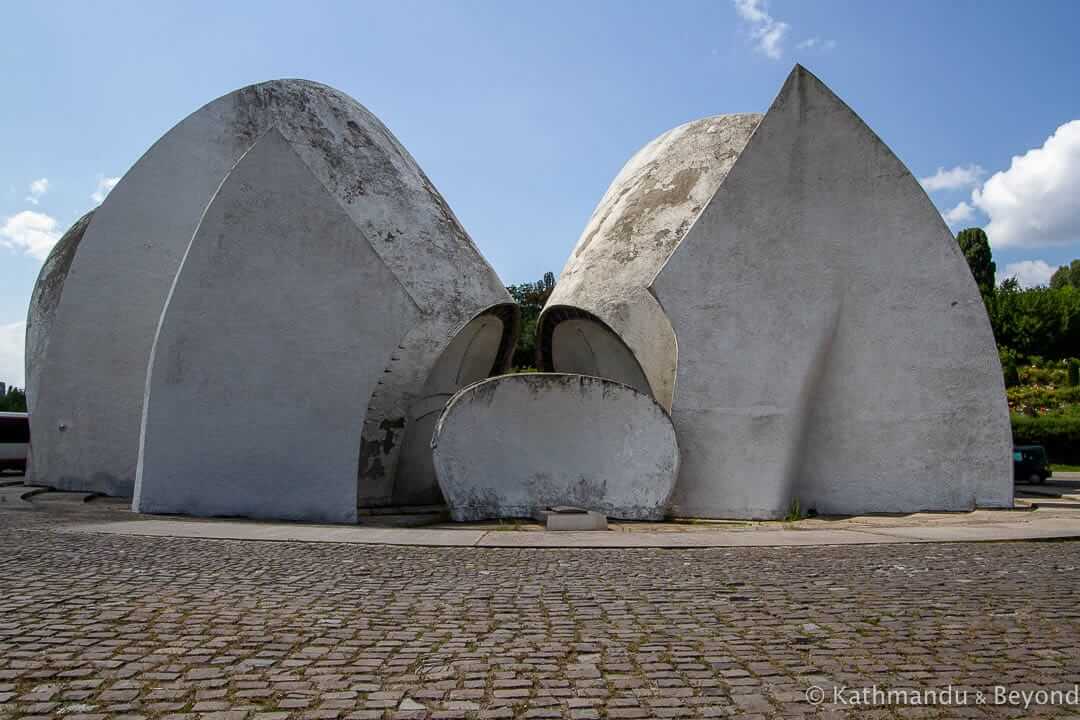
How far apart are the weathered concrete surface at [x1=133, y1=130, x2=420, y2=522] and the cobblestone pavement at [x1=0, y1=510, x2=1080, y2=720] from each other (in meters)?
4.05

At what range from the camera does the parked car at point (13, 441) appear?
70.3ft

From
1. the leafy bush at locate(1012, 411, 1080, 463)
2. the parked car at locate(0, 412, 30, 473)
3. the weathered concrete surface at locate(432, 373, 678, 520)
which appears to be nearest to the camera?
the weathered concrete surface at locate(432, 373, 678, 520)

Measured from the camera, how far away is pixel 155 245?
14602 millimetres

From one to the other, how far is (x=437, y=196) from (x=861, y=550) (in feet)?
31.8

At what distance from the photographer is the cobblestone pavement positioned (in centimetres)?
283

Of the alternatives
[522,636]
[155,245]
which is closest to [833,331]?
[522,636]

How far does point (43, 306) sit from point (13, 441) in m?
7.28

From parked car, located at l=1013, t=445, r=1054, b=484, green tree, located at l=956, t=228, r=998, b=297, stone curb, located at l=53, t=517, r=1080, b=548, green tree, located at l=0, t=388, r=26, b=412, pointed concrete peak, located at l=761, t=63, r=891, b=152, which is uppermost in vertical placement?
green tree, located at l=956, t=228, r=998, b=297

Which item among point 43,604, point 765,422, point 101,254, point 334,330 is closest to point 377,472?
point 334,330

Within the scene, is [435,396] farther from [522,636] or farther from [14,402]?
[14,402]

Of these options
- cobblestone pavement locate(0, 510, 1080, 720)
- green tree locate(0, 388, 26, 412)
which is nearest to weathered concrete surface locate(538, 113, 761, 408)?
cobblestone pavement locate(0, 510, 1080, 720)

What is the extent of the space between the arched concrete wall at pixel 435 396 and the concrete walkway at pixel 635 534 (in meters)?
3.60

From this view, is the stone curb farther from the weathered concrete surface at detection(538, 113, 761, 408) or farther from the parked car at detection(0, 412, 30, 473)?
the parked car at detection(0, 412, 30, 473)

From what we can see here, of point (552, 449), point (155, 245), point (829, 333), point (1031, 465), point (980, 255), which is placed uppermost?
point (980, 255)
